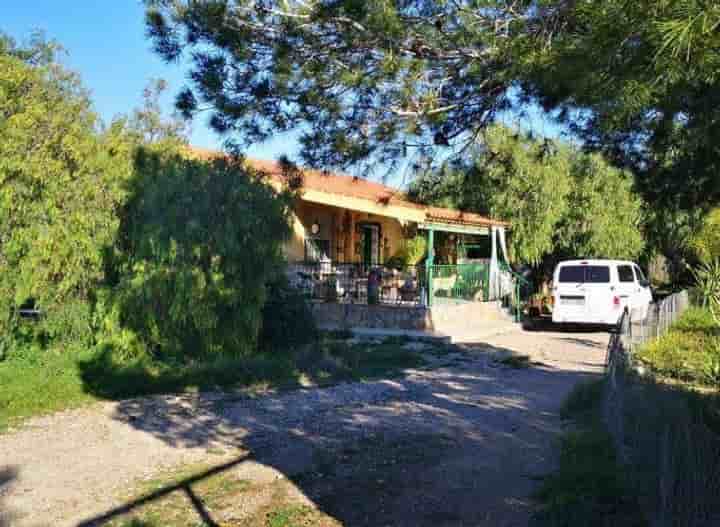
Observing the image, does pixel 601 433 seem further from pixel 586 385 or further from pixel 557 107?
pixel 557 107

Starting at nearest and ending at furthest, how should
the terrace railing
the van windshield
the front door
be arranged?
the terrace railing, the van windshield, the front door

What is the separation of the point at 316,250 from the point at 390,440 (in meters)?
13.8

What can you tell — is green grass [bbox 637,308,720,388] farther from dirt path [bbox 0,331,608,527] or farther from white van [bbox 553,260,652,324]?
white van [bbox 553,260,652,324]

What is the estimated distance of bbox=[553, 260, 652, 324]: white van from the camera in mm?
18922

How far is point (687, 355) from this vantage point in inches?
472

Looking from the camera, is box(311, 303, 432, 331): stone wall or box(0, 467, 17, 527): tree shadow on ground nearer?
box(0, 467, 17, 527): tree shadow on ground

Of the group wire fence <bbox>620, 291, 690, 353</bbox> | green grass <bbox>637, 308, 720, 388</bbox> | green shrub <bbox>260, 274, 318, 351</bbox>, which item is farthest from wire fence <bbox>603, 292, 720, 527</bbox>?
green shrub <bbox>260, 274, 318, 351</bbox>

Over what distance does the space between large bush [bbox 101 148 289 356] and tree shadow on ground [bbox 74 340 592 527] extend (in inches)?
68.8

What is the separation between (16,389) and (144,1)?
476 centimetres

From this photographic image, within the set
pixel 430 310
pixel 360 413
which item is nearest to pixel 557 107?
pixel 360 413

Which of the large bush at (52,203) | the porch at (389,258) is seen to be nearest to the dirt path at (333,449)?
the large bush at (52,203)

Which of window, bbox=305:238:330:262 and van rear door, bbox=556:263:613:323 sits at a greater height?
window, bbox=305:238:330:262

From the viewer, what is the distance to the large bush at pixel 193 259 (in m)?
10.7

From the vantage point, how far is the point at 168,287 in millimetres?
10750
